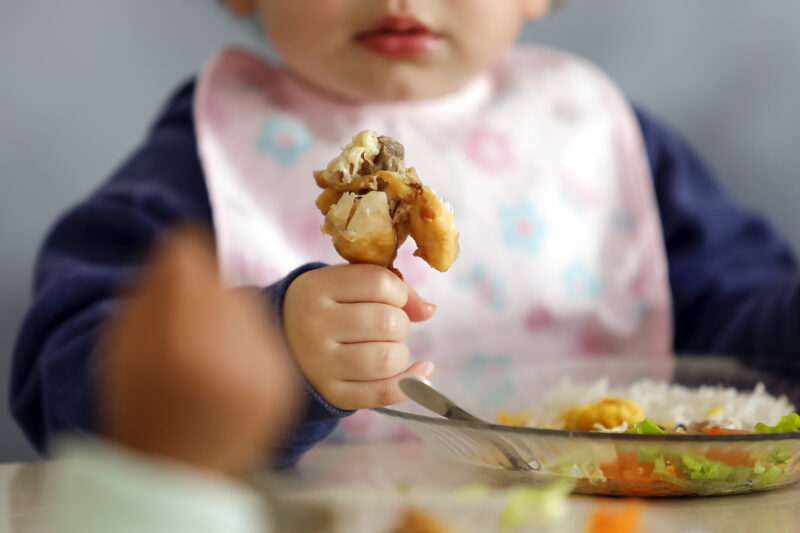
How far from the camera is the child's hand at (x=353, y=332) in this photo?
0.49 metres

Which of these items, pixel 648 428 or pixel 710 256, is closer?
pixel 648 428

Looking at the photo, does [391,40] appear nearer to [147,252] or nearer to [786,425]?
[147,252]

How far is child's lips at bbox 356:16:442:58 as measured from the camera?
75 cm

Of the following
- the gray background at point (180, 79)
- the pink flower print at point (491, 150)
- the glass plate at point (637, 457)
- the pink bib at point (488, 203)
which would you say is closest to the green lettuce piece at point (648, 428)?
the glass plate at point (637, 457)

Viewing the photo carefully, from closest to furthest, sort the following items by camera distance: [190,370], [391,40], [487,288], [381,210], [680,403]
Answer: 1. [190,370]
2. [381,210]
3. [680,403]
4. [391,40]
5. [487,288]

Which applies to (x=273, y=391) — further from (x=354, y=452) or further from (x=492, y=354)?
(x=492, y=354)

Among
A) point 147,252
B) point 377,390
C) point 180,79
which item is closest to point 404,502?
point 377,390

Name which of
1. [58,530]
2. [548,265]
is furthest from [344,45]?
[58,530]

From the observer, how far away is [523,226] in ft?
3.01

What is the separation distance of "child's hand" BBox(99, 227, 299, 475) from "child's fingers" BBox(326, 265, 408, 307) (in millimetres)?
279

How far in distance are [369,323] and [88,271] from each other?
0.38 m

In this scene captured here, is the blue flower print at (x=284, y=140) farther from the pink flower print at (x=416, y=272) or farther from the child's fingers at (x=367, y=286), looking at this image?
the child's fingers at (x=367, y=286)

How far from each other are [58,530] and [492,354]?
0.69m

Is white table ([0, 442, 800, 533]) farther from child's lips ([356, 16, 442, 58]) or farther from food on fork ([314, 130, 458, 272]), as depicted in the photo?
child's lips ([356, 16, 442, 58])
